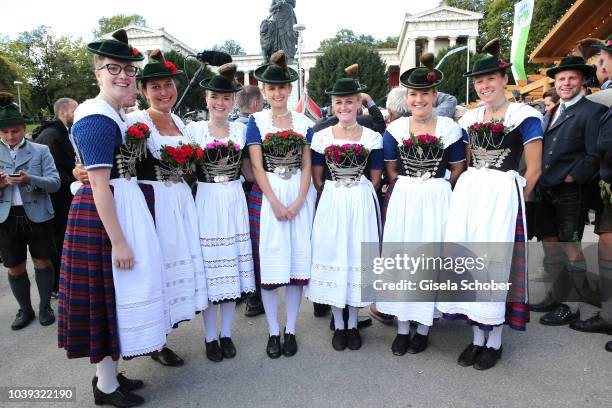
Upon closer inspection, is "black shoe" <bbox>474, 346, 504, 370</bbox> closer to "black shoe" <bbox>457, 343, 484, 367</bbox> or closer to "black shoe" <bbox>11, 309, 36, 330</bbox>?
"black shoe" <bbox>457, 343, 484, 367</bbox>

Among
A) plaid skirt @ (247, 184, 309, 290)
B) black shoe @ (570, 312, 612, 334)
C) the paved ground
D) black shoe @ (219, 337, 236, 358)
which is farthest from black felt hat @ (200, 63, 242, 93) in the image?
black shoe @ (570, 312, 612, 334)

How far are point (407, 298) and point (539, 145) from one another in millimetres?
1645

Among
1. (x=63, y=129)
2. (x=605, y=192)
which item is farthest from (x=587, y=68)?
(x=63, y=129)

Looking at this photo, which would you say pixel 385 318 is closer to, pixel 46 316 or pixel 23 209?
pixel 46 316

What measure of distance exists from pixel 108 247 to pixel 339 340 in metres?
2.15

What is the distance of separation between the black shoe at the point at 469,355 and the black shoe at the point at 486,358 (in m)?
0.03

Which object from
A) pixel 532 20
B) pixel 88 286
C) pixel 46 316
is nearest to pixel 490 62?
pixel 88 286


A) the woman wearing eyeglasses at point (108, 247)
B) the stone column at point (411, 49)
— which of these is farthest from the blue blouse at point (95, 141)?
the stone column at point (411, 49)

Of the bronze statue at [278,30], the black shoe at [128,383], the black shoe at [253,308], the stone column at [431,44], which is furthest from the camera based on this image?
the stone column at [431,44]

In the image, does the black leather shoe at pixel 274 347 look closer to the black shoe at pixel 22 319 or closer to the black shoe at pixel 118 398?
the black shoe at pixel 118 398

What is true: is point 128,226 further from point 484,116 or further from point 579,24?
point 579,24

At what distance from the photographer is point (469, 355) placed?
135 inches

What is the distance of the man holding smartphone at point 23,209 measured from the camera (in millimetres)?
4445

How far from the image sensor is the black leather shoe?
143 inches
